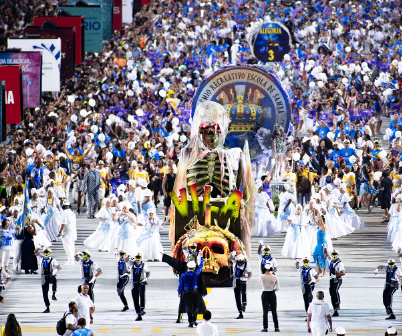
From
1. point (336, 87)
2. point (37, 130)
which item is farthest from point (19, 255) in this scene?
point (336, 87)

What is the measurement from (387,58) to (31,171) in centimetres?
1717

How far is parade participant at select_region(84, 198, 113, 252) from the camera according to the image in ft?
80.8

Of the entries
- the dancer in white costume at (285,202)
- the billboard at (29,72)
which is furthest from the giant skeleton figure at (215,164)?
the billboard at (29,72)

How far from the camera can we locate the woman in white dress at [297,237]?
24016 mm

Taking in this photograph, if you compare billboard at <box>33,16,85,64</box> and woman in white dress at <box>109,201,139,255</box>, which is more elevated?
billboard at <box>33,16,85,64</box>

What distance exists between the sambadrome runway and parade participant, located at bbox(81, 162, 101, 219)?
379cm

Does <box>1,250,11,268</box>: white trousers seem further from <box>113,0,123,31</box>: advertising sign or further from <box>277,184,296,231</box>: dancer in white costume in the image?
<box>113,0,123,31</box>: advertising sign

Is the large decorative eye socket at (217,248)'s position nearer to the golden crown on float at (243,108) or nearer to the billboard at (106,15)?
the golden crown on float at (243,108)

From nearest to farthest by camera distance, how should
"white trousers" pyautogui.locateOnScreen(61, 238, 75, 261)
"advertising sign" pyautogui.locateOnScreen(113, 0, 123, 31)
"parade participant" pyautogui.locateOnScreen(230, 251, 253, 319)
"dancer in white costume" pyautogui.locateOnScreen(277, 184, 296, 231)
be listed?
"parade participant" pyautogui.locateOnScreen(230, 251, 253, 319)
"white trousers" pyautogui.locateOnScreen(61, 238, 75, 261)
"dancer in white costume" pyautogui.locateOnScreen(277, 184, 296, 231)
"advertising sign" pyautogui.locateOnScreen(113, 0, 123, 31)

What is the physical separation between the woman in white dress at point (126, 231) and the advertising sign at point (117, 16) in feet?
102

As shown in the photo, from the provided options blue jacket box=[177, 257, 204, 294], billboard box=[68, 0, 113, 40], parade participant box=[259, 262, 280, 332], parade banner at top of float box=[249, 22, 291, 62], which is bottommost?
parade participant box=[259, 262, 280, 332]

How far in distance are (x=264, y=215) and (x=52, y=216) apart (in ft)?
16.6

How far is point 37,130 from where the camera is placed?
3428cm

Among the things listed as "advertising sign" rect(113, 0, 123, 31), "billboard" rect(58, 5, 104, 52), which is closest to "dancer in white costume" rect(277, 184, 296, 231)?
"billboard" rect(58, 5, 104, 52)
